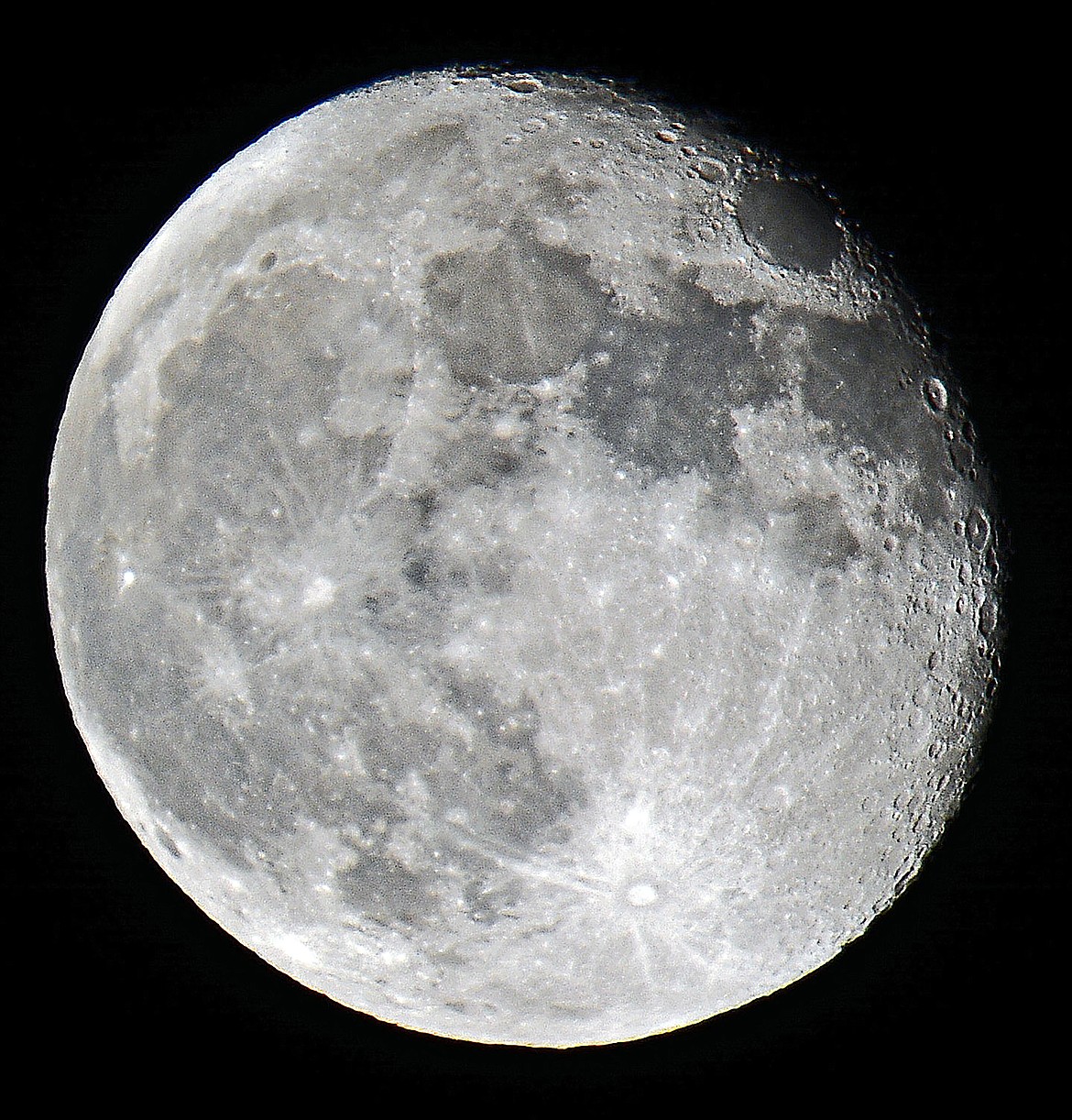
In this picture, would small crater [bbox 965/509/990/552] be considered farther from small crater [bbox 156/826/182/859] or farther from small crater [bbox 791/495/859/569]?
small crater [bbox 156/826/182/859]

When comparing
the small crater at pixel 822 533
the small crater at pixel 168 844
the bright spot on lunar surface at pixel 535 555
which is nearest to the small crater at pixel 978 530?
the bright spot on lunar surface at pixel 535 555

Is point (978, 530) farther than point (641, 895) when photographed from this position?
Yes

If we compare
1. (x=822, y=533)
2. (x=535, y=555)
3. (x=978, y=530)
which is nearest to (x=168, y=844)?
(x=535, y=555)

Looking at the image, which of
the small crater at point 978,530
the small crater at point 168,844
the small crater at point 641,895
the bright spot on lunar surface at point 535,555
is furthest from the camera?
the small crater at point 168,844

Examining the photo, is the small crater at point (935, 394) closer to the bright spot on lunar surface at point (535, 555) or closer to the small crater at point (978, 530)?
the bright spot on lunar surface at point (535, 555)

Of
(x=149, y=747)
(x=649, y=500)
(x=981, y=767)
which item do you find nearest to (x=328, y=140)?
(x=649, y=500)

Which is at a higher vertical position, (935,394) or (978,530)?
(935,394)

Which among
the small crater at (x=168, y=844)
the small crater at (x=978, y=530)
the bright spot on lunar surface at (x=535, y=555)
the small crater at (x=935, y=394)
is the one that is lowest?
the small crater at (x=168, y=844)

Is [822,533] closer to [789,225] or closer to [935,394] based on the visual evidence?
[935,394]

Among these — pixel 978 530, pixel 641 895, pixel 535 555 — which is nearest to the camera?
pixel 535 555
